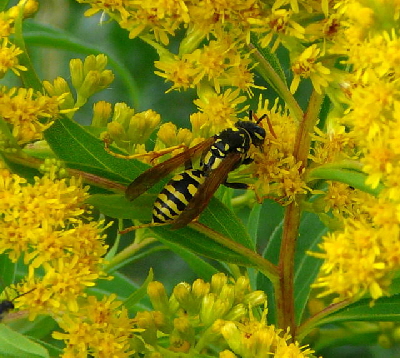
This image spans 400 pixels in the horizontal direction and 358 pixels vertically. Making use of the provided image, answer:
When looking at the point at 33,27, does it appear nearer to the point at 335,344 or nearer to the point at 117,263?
the point at 117,263

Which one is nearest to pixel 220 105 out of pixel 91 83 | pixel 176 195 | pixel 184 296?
pixel 176 195

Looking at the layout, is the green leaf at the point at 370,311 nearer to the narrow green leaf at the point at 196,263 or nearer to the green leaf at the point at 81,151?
the narrow green leaf at the point at 196,263

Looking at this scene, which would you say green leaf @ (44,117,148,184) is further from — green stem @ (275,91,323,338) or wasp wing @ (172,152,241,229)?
green stem @ (275,91,323,338)

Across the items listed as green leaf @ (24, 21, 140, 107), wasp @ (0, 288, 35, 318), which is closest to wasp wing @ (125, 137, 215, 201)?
wasp @ (0, 288, 35, 318)

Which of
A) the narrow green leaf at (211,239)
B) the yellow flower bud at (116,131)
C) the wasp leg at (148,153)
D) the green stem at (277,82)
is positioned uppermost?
the green stem at (277,82)

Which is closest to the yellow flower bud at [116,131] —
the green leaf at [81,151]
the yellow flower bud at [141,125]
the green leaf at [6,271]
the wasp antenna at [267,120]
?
the yellow flower bud at [141,125]

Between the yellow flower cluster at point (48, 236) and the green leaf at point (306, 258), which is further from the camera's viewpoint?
the green leaf at point (306, 258)

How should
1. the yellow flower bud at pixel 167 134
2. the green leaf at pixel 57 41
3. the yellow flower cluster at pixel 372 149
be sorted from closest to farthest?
1. the yellow flower cluster at pixel 372 149
2. the yellow flower bud at pixel 167 134
3. the green leaf at pixel 57 41
